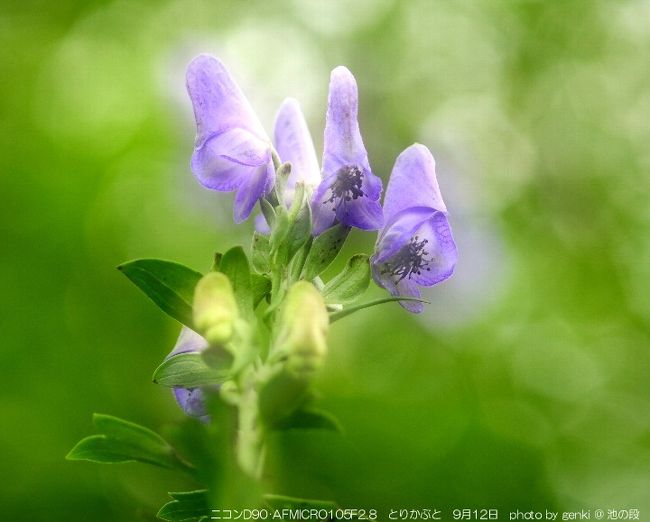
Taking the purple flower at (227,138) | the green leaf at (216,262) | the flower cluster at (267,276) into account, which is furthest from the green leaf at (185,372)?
the purple flower at (227,138)

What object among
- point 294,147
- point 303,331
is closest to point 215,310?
point 303,331

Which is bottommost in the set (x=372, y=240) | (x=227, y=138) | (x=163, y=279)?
(x=163, y=279)

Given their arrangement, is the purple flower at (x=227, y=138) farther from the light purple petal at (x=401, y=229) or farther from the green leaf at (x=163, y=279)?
the green leaf at (x=163, y=279)

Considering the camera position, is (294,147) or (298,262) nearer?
(298,262)

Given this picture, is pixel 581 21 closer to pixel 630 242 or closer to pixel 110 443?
pixel 630 242

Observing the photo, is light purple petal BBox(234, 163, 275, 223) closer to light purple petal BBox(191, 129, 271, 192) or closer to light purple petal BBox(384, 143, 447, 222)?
light purple petal BBox(191, 129, 271, 192)

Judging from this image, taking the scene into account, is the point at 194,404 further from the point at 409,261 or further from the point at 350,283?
the point at 409,261
